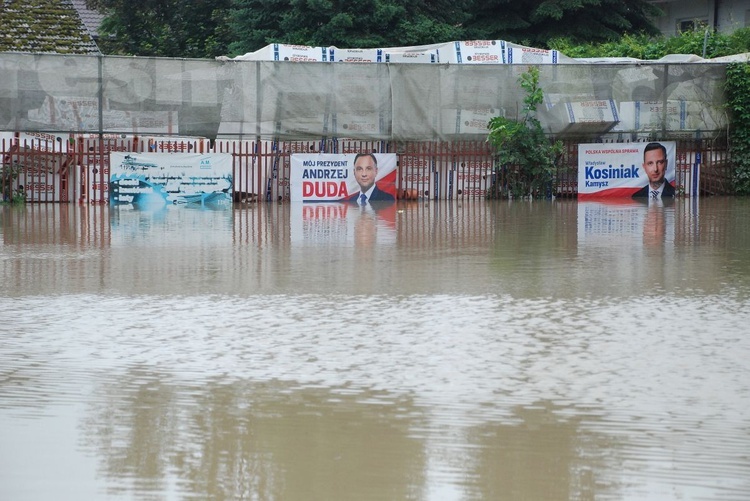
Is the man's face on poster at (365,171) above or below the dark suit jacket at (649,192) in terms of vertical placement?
above

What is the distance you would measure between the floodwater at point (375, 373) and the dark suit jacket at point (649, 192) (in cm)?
1174

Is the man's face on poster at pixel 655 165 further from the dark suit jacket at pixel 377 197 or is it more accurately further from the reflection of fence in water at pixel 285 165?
the dark suit jacket at pixel 377 197

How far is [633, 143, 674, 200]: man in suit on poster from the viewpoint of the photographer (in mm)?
25453

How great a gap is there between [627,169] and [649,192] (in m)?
0.73

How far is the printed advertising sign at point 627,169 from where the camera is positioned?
25.4 m

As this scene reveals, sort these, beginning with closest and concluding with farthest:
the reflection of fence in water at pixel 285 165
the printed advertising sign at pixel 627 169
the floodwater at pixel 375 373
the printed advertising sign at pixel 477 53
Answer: the floodwater at pixel 375 373 → the reflection of fence in water at pixel 285 165 → the printed advertising sign at pixel 627 169 → the printed advertising sign at pixel 477 53

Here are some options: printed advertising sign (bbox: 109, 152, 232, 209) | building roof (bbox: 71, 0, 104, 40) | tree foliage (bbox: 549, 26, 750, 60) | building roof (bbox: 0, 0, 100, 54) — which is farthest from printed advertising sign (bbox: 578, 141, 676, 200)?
building roof (bbox: 71, 0, 104, 40)

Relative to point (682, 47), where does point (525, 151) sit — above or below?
below

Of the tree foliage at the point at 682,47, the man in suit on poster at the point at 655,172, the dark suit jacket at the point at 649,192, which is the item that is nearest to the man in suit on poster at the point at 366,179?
the dark suit jacket at the point at 649,192

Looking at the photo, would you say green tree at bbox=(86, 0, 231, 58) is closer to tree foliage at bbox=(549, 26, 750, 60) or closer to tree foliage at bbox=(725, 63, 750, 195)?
tree foliage at bbox=(549, 26, 750, 60)

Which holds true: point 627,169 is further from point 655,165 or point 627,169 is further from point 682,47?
point 682,47

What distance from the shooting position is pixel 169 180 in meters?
23.2

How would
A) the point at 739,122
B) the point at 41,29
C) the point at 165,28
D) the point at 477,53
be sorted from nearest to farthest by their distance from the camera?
the point at 739,122, the point at 477,53, the point at 41,29, the point at 165,28

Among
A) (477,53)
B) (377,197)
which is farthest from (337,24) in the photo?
(377,197)
